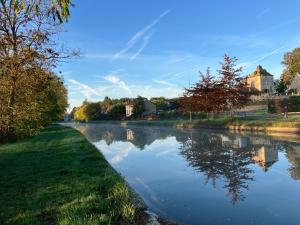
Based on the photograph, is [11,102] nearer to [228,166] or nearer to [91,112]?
[228,166]

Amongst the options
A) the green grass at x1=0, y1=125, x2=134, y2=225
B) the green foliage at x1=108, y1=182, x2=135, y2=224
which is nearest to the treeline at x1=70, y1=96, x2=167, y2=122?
the green grass at x1=0, y1=125, x2=134, y2=225

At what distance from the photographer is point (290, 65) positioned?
82562 millimetres

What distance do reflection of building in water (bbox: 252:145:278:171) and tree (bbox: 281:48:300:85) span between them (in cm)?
6821

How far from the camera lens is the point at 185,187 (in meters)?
10.0

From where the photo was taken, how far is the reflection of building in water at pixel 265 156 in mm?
13398

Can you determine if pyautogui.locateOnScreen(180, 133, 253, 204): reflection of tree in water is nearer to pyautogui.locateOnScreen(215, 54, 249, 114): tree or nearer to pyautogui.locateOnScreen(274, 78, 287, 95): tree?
pyautogui.locateOnScreen(215, 54, 249, 114): tree

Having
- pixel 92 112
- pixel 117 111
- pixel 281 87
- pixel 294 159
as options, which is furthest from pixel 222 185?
pixel 92 112

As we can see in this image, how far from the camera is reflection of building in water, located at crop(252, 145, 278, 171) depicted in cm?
1340

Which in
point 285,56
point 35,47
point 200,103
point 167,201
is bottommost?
point 167,201

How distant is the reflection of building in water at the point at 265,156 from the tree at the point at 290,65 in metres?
68.2

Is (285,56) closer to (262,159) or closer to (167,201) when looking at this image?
(262,159)

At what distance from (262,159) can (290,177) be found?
3845 millimetres

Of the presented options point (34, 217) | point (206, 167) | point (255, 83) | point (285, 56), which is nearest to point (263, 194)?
point (206, 167)

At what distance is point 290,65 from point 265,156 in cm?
7342
